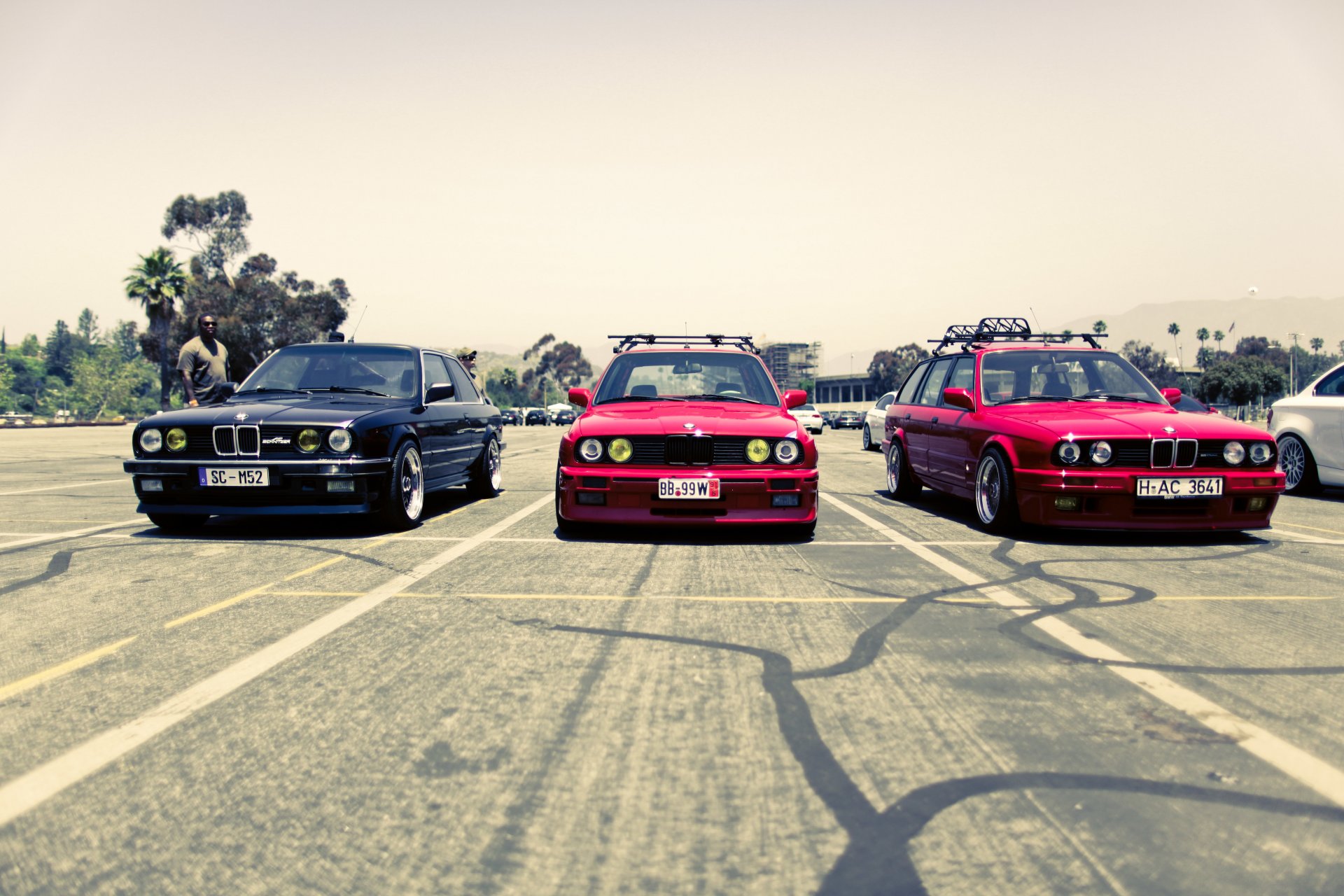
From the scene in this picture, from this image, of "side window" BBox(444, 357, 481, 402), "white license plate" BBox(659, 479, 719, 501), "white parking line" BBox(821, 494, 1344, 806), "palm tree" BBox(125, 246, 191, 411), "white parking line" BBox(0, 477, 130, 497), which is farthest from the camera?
"palm tree" BBox(125, 246, 191, 411)

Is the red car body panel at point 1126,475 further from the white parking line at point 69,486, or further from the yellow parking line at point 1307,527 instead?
the white parking line at point 69,486

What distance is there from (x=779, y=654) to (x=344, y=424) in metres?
4.38

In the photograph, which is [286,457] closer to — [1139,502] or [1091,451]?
[1091,451]

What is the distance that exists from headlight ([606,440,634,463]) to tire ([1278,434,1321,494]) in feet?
25.8

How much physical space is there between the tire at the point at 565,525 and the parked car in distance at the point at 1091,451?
3230 millimetres

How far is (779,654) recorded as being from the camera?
3.83 meters

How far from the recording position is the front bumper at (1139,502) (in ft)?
22.4

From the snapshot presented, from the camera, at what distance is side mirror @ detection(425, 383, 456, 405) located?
817 centimetres

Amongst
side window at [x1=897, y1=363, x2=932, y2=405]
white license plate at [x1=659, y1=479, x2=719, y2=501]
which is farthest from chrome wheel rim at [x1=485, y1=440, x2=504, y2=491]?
side window at [x1=897, y1=363, x2=932, y2=405]

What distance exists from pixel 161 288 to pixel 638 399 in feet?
193

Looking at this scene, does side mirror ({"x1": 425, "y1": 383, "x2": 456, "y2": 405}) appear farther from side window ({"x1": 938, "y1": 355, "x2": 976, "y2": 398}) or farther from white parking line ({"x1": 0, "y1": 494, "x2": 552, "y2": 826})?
side window ({"x1": 938, "y1": 355, "x2": 976, "y2": 398})

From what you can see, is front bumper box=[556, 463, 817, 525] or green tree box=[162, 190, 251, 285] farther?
green tree box=[162, 190, 251, 285]

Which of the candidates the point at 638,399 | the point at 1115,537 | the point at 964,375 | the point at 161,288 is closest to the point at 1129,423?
the point at 1115,537

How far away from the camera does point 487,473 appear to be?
10258 mm
